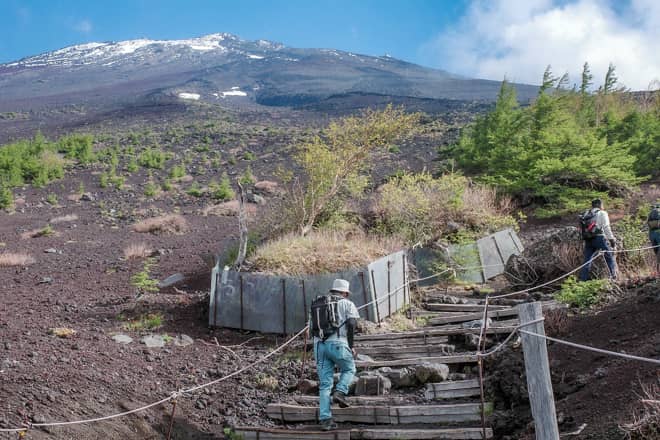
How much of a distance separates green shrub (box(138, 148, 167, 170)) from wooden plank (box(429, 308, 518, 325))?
36.0m

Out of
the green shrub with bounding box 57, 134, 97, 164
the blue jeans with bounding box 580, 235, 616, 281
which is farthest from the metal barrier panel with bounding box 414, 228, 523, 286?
the green shrub with bounding box 57, 134, 97, 164

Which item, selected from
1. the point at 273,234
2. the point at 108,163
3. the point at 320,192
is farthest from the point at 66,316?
the point at 108,163

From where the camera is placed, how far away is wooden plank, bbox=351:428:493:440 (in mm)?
5449

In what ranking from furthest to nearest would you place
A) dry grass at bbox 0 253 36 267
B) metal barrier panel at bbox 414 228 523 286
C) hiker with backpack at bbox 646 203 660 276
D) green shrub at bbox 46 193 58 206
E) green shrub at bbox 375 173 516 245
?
green shrub at bbox 46 193 58 206 < dry grass at bbox 0 253 36 267 < green shrub at bbox 375 173 516 245 < metal barrier panel at bbox 414 228 523 286 < hiker with backpack at bbox 646 203 660 276

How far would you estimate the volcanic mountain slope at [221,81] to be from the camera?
12519 cm

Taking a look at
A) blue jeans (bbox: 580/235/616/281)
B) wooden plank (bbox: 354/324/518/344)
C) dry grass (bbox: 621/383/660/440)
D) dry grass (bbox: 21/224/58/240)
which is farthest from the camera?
dry grass (bbox: 21/224/58/240)

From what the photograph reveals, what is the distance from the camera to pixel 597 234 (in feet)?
32.0

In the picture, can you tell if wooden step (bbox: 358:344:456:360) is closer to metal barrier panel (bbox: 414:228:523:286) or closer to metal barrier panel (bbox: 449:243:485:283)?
metal barrier panel (bbox: 414:228:523:286)

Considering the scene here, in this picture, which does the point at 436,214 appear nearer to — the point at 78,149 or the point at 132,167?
the point at 132,167

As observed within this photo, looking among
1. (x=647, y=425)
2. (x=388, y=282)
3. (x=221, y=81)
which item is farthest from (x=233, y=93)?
(x=647, y=425)

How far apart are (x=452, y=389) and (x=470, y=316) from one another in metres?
2.92

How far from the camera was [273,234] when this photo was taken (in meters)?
14.1

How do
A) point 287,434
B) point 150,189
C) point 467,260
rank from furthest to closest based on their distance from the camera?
point 150,189
point 467,260
point 287,434

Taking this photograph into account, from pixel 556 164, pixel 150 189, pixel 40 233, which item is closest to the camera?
pixel 556 164
